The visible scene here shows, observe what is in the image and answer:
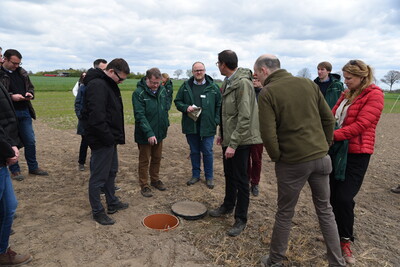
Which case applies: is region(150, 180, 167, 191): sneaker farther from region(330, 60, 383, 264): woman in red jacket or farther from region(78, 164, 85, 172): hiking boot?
region(330, 60, 383, 264): woman in red jacket

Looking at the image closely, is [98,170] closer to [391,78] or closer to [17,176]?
[17,176]

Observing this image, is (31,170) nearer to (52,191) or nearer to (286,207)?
(52,191)

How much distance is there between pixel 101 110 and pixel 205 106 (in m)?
2.36

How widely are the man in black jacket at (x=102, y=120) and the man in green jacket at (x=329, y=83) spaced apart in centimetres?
429

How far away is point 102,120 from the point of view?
3.92m

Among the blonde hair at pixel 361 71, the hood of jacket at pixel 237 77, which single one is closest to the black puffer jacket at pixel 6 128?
the hood of jacket at pixel 237 77

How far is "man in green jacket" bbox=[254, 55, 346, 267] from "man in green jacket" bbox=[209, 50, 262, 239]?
2.51ft

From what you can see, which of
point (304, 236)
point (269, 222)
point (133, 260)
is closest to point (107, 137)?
point (133, 260)

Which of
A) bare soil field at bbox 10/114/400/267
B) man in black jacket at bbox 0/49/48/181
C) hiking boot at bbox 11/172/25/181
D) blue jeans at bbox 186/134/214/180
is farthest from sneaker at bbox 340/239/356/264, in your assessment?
hiking boot at bbox 11/172/25/181

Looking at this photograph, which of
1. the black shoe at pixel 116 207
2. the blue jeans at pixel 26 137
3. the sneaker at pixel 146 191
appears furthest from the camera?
the blue jeans at pixel 26 137

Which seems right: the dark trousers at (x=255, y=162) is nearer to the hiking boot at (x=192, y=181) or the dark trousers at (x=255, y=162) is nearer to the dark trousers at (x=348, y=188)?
the hiking boot at (x=192, y=181)

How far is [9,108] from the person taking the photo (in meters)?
3.29

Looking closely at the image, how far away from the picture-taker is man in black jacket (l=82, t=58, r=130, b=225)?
3.92 metres

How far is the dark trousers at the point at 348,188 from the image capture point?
139 inches
